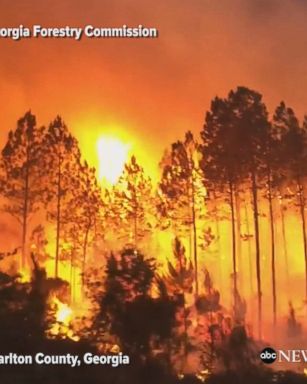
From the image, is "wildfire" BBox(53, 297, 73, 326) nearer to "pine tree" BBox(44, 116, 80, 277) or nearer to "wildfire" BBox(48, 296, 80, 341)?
"wildfire" BBox(48, 296, 80, 341)

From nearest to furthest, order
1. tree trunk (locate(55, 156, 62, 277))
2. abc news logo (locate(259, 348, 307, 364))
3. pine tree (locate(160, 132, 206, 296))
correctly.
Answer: abc news logo (locate(259, 348, 307, 364)), tree trunk (locate(55, 156, 62, 277)), pine tree (locate(160, 132, 206, 296))

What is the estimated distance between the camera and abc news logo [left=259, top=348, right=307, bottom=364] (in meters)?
3.33

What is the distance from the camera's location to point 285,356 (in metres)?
3.33

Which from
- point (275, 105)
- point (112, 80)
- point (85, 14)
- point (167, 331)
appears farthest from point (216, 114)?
point (167, 331)

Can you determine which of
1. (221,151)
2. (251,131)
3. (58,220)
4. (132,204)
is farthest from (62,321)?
(251,131)

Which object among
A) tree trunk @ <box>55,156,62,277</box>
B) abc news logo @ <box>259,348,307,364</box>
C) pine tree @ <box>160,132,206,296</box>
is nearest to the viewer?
abc news logo @ <box>259,348,307,364</box>

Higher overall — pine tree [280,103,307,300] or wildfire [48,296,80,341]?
pine tree [280,103,307,300]

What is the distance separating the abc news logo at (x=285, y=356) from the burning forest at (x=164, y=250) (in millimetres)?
21

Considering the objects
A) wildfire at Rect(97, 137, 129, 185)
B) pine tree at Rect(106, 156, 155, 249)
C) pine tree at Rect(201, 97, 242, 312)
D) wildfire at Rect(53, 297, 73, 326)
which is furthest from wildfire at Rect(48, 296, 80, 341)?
pine tree at Rect(201, 97, 242, 312)

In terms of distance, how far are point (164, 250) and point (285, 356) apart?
706mm

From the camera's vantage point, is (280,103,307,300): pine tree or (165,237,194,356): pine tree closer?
(165,237,194,356): pine tree

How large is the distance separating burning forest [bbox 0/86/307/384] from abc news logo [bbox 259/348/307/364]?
0.07 feet

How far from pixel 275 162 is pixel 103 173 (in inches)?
32.3

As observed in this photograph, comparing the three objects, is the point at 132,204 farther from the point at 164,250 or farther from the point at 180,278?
the point at 180,278
